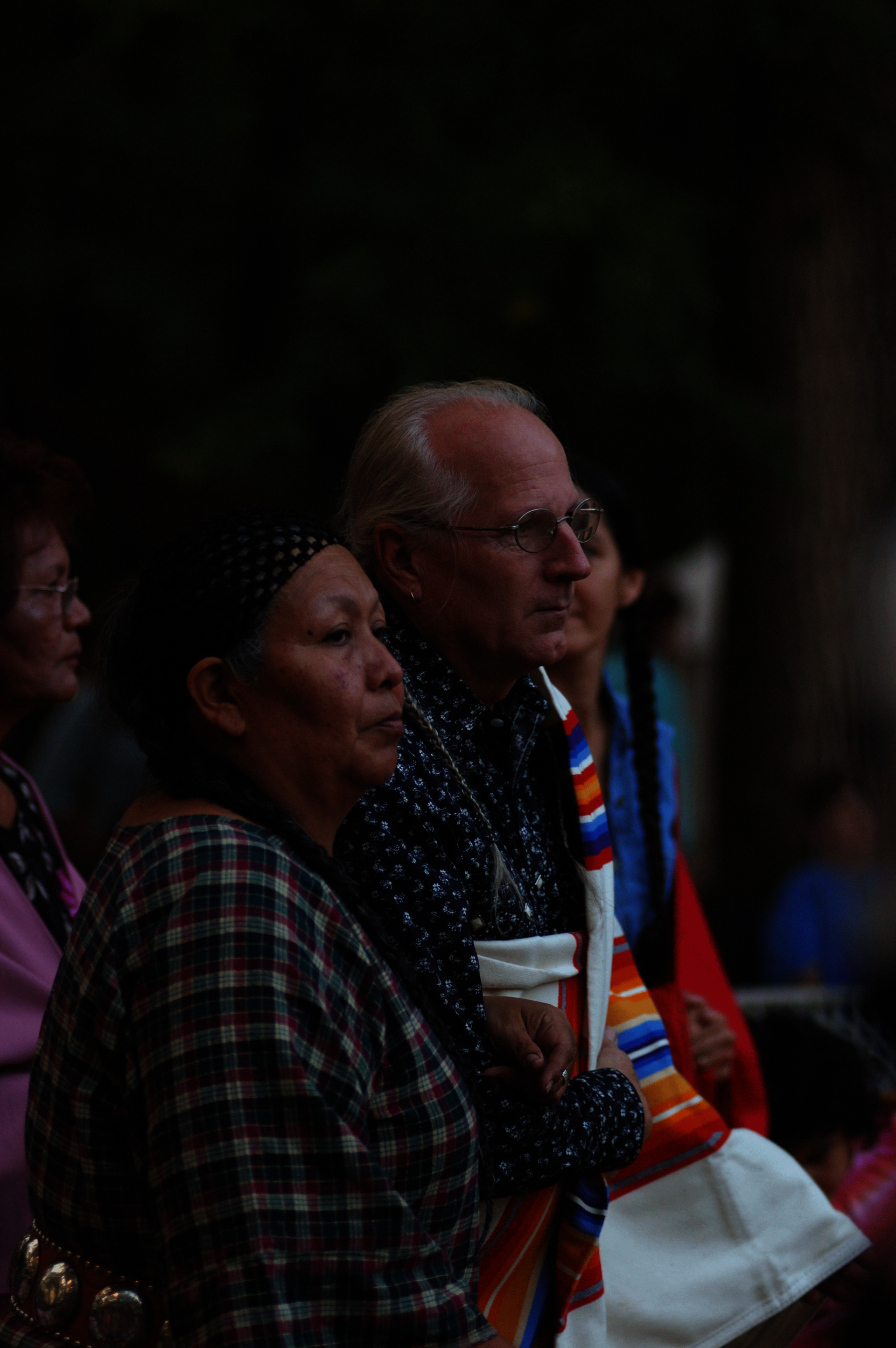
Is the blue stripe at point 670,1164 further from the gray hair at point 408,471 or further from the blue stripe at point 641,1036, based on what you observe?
the gray hair at point 408,471

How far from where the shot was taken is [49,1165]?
1.68 metres

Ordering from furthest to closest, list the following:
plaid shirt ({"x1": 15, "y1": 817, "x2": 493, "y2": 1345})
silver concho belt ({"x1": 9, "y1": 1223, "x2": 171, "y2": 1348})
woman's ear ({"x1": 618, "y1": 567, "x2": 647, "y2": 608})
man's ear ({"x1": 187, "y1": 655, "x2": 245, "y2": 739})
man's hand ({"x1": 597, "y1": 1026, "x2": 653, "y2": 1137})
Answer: woman's ear ({"x1": 618, "y1": 567, "x2": 647, "y2": 608})
man's hand ({"x1": 597, "y1": 1026, "x2": 653, "y2": 1137})
man's ear ({"x1": 187, "y1": 655, "x2": 245, "y2": 739})
silver concho belt ({"x1": 9, "y1": 1223, "x2": 171, "y2": 1348})
plaid shirt ({"x1": 15, "y1": 817, "x2": 493, "y2": 1345})

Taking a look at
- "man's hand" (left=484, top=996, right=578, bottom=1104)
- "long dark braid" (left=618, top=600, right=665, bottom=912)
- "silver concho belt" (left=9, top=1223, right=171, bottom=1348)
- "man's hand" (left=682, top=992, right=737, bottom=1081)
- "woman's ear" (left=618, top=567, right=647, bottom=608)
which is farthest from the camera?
"woman's ear" (left=618, top=567, right=647, bottom=608)

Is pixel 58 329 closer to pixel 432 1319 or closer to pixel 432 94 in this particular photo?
pixel 432 94

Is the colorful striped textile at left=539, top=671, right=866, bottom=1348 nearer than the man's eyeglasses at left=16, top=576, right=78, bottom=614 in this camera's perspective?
Yes

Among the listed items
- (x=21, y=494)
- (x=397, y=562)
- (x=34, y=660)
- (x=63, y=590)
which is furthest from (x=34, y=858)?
(x=397, y=562)

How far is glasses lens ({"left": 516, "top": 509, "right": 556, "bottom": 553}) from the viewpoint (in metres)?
2.23

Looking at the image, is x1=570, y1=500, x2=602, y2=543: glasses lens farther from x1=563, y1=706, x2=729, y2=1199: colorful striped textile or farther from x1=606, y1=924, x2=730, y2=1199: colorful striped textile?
x1=606, y1=924, x2=730, y2=1199: colorful striped textile

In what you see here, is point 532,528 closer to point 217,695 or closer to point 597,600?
point 217,695

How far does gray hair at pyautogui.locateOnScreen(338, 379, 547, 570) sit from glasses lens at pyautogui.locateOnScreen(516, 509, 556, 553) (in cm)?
9

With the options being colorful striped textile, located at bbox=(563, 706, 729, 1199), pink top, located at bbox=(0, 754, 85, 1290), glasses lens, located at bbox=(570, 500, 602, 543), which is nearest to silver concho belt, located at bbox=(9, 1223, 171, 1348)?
pink top, located at bbox=(0, 754, 85, 1290)

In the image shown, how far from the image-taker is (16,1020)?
2.33 m

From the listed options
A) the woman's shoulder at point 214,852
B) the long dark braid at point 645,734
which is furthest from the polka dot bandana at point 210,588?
the long dark braid at point 645,734

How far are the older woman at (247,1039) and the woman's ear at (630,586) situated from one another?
1492 mm
